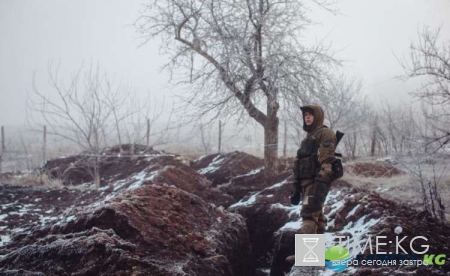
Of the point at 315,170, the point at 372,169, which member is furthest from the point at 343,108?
the point at 315,170

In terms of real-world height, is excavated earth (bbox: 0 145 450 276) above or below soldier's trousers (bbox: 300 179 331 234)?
below

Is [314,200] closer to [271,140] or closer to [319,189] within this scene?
[319,189]

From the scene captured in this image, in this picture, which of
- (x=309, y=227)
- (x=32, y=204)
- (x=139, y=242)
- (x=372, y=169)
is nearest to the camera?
(x=139, y=242)

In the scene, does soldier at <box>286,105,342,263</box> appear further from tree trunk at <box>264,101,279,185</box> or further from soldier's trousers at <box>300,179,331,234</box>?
tree trunk at <box>264,101,279,185</box>

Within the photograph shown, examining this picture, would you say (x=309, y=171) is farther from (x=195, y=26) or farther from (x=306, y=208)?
(x=195, y=26)

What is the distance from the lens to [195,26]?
8547 millimetres

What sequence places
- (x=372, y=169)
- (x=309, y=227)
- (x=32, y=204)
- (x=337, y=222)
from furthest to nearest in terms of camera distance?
(x=372, y=169) → (x=32, y=204) → (x=337, y=222) → (x=309, y=227)

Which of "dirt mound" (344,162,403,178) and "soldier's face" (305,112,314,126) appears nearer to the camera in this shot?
"soldier's face" (305,112,314,126)

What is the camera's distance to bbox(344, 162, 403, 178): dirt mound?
1129 centimetres

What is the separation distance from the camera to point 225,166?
35.9 ft

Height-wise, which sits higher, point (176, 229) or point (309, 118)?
point (309, 118)

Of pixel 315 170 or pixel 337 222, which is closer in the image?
pixel 315 170

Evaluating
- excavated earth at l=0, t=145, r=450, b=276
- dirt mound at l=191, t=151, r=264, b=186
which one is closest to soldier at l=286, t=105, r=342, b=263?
excavated earth at l=0, t=145, r=450, b=276

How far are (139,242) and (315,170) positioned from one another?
6.81 feet
